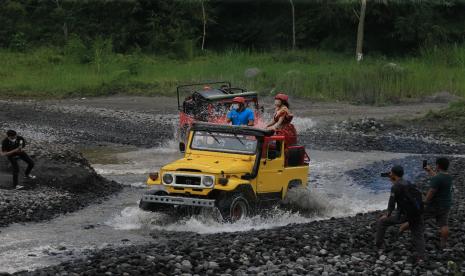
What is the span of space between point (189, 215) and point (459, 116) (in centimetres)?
1823

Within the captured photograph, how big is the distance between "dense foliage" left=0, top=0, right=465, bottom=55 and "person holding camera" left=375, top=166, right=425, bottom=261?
36.5m

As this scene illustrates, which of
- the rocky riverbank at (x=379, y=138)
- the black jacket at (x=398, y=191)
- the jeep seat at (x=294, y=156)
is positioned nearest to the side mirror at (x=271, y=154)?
the jeep seat at (x=294, y=156)

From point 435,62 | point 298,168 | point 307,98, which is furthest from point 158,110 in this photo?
point 298,168

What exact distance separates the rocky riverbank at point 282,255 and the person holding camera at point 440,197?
419 millimetres

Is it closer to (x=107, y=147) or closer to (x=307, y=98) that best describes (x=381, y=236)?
(x=107, y=147)

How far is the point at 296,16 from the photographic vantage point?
54031 mm

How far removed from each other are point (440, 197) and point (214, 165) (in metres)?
4.41

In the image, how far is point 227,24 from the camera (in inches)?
2176

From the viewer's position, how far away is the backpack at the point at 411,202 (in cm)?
1209

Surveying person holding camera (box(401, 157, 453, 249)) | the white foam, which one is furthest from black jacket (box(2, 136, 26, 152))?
person holding camera (box(401, 157, 453, 249))

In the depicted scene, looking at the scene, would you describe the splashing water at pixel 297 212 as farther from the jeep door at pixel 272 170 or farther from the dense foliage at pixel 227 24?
the dense foliage at pixel 227 24

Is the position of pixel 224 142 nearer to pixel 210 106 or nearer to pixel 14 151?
pixel 14 151

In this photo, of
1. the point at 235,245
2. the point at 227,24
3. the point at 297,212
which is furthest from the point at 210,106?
the point at 227,24

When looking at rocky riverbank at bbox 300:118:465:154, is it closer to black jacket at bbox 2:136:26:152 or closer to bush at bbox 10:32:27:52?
black jacket at bbox 2:136:26:152
